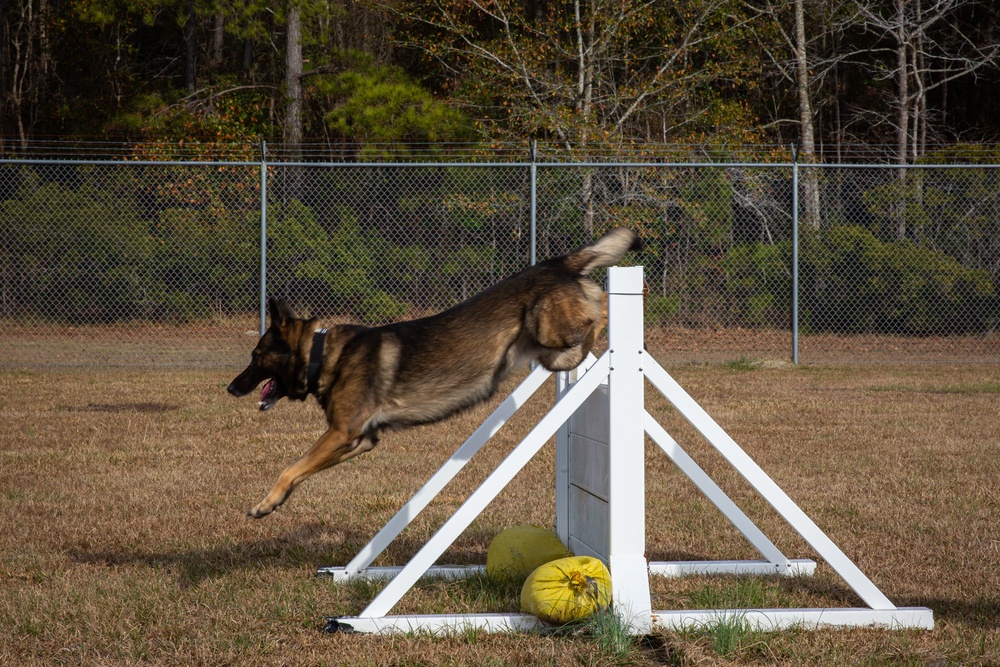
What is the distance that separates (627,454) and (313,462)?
4.11ft

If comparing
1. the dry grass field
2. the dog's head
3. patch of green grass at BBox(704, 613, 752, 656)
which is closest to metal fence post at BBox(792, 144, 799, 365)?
the dry grass field

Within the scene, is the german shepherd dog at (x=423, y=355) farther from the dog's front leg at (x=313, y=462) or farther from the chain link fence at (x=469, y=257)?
the chain link fence at (x=469, y=257)

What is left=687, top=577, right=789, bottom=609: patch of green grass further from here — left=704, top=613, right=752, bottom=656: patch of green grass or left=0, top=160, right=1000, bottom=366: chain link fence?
left=0, top=160, right=1000, bottom=366: chain link fence

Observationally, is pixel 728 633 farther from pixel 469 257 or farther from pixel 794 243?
pixel 469 257

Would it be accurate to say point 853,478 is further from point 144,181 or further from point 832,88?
point 832,88

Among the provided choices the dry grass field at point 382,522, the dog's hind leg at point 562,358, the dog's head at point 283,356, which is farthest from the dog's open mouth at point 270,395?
the dog's hind leg at point 562,358

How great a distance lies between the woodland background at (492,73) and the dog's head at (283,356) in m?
11.2

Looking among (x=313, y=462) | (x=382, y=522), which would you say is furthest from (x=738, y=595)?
(x=382, y=522)

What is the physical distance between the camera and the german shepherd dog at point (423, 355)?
13.5 ft

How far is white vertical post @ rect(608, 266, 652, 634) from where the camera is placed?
347cm

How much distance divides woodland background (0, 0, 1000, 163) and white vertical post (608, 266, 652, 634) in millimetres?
11724

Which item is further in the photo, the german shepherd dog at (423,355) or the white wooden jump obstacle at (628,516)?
the german shepherd dog at (423,355)

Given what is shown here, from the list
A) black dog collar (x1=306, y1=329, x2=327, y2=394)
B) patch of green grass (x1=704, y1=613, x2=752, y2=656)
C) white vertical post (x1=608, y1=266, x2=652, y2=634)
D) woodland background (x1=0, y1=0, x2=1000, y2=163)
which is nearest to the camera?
patch of green grass (x1=704, y1=613, x2=752, y2=656)

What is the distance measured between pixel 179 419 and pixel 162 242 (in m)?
6.54
